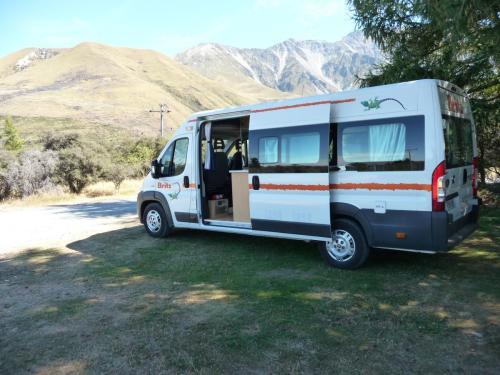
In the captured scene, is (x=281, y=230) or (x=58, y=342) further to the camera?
(x=281, y=230)

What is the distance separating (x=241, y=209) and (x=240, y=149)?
1848mm

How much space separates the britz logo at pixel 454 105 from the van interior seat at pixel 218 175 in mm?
4384

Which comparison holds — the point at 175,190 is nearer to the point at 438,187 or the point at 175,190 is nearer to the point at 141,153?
the point at 438,187

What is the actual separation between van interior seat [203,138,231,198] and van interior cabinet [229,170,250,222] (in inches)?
26.4

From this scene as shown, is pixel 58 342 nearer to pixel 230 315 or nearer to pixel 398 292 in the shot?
pixel 230 315

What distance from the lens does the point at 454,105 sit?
5.86 meters

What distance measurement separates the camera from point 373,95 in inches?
222

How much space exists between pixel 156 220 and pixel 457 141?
18.8 ft

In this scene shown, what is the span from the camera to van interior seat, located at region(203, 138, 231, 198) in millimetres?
8250

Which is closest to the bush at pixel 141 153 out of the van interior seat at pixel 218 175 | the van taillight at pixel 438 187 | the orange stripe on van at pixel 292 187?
the van interior seat at pixel 218 175

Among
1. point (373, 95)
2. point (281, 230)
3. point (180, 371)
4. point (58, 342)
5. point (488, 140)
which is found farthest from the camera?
point (488, 140)

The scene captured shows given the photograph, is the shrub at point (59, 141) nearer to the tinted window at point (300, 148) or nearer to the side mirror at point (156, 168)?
the side mirror at point (156, 168)

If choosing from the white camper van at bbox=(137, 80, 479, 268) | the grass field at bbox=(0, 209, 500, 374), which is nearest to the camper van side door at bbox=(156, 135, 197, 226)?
the white camper van at bbox=(137, 80, 479, 268)

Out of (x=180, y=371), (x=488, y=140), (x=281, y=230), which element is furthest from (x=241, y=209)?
(x=488, y=140)
